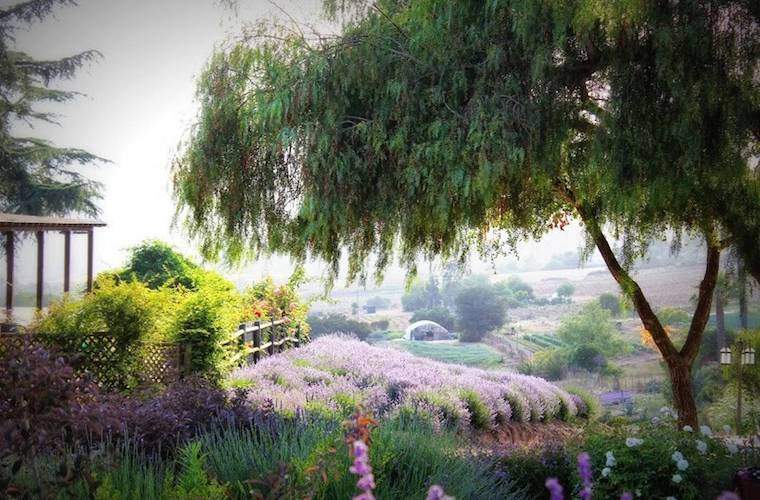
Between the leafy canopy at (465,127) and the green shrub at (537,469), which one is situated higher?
the leafy canopy at (465,127)

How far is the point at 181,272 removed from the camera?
11.2m

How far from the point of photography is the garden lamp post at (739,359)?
10.5 meters

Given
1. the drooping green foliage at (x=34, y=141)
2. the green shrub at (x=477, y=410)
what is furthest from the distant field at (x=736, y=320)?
the drooping green foliage at (x=34, y=141)

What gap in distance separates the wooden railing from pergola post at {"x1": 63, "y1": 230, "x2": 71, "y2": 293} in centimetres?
273

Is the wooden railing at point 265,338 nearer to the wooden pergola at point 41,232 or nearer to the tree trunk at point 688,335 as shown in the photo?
the wooden pergola at point 41,232

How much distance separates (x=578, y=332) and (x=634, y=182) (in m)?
8.52

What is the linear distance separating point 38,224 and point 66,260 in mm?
973

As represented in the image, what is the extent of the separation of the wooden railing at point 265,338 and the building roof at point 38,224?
279 cm

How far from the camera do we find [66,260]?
10.7 metres

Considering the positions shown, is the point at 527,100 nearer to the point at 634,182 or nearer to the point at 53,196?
the point at 634,182

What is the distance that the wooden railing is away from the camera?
9.71m

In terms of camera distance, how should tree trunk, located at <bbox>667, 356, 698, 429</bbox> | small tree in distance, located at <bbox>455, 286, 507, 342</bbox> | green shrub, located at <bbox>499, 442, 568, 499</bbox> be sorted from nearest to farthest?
green shrub, located at <bbox>499, 442, 568, 499</bbox> < tree trunk, located at <bbox>667, 356, 698, 429</bbox> < small tree in distance, located at <bbox>455, 286, 507, 342</bbox>

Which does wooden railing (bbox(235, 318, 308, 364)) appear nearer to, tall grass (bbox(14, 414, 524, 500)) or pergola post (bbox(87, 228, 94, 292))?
pergola post (bbox(87, 228, 94, 292))

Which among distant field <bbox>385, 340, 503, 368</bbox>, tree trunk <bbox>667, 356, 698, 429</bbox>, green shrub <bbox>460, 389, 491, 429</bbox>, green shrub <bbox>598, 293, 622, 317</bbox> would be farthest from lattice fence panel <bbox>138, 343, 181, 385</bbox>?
green shrub <bbox>598, 293, 622, 317</bbox>
